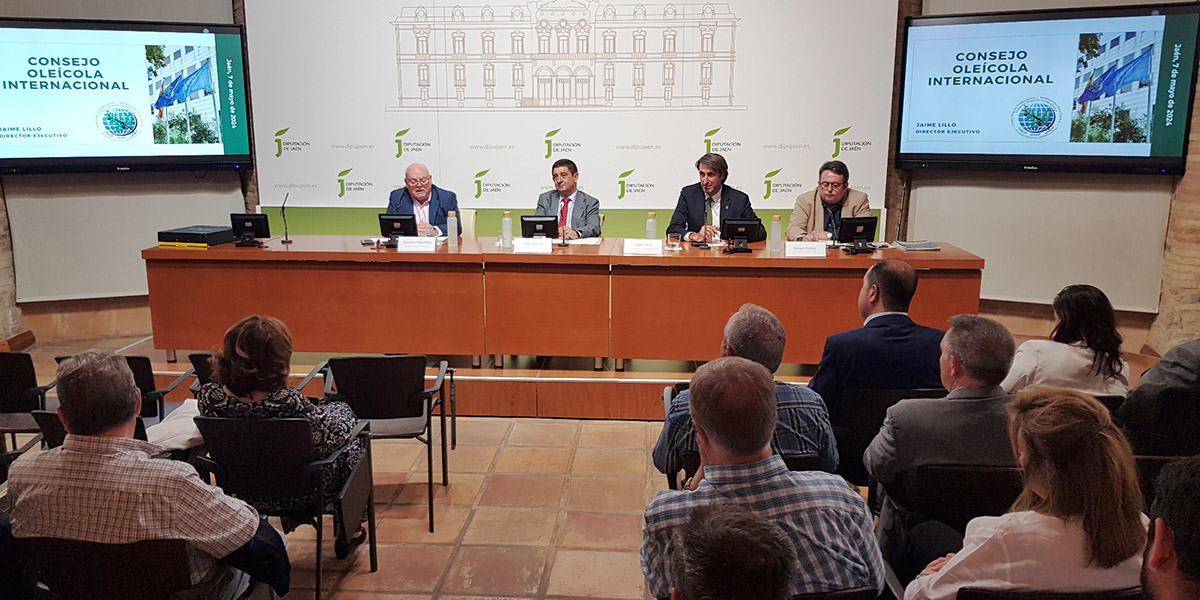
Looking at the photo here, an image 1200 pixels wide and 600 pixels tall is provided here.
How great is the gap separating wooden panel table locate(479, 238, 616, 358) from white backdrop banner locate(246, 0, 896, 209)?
2.05 metres

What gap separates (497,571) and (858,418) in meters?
1.39

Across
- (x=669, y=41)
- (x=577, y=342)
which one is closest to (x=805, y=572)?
(x=577, y=342)

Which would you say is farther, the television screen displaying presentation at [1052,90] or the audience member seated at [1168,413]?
the television screen displaying presentation at [1052,90]

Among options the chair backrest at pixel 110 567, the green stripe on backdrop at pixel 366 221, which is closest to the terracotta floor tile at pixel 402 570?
the chair backrest at pixel 110 567

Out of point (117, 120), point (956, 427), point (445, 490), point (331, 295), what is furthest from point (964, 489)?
point (117, 120)

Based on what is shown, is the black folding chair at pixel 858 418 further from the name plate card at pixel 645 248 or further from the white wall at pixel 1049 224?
the white wall at pixel 1049 224

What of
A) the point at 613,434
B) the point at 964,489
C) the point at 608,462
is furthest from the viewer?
the point at 613,434

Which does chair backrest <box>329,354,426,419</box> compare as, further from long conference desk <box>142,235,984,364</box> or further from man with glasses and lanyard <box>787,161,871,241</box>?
man with glasses and lanyard <box>787,161,871,241</box>

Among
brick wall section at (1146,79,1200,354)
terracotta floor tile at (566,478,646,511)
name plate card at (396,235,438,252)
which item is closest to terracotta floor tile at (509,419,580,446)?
terracotta floor tile at (566,478,646,511)

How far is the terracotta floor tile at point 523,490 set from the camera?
3518mm

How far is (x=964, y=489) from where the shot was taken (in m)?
1.96

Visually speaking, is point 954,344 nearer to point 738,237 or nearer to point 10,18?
point 738,237

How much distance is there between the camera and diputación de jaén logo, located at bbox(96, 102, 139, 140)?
238 inches

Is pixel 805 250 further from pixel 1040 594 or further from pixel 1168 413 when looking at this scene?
pixel 1040 594
